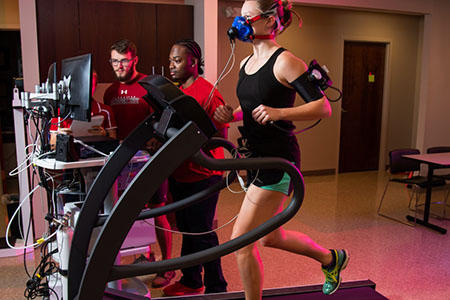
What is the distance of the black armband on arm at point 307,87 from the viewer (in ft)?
6.01

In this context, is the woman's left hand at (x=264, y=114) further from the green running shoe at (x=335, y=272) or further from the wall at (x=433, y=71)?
the wall at (x=433, y=71)

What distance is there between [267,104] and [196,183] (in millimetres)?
930

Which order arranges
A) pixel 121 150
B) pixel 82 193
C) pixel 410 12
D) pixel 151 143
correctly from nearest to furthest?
pixel 121 150 → pixel 82 193 → pixel 151 143 → pixel 410 12

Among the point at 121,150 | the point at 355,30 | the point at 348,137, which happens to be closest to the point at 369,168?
the point at 348,137

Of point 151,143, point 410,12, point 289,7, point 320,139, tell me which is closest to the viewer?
point 289,7

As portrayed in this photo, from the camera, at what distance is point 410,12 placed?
599cm

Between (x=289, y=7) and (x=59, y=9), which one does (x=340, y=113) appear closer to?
(x=59, y=9)

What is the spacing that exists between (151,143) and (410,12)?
15.9 ft

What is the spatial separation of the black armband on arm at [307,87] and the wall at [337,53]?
413 centimetres

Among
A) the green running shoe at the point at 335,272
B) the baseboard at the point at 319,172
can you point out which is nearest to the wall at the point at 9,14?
the baseboard at the point at 319,172

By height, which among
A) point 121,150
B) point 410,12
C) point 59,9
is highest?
point 410,12

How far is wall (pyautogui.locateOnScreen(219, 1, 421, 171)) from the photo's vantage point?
6.29 meters

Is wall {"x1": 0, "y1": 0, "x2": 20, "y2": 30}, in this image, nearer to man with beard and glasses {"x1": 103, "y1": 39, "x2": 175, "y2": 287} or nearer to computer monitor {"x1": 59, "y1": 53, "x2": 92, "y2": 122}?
man with beard and glasses {"x1": 103, "y1": 39, "x2": 175, "y2": 287}

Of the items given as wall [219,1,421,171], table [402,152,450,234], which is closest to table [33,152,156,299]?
table [402,152,450,234]
